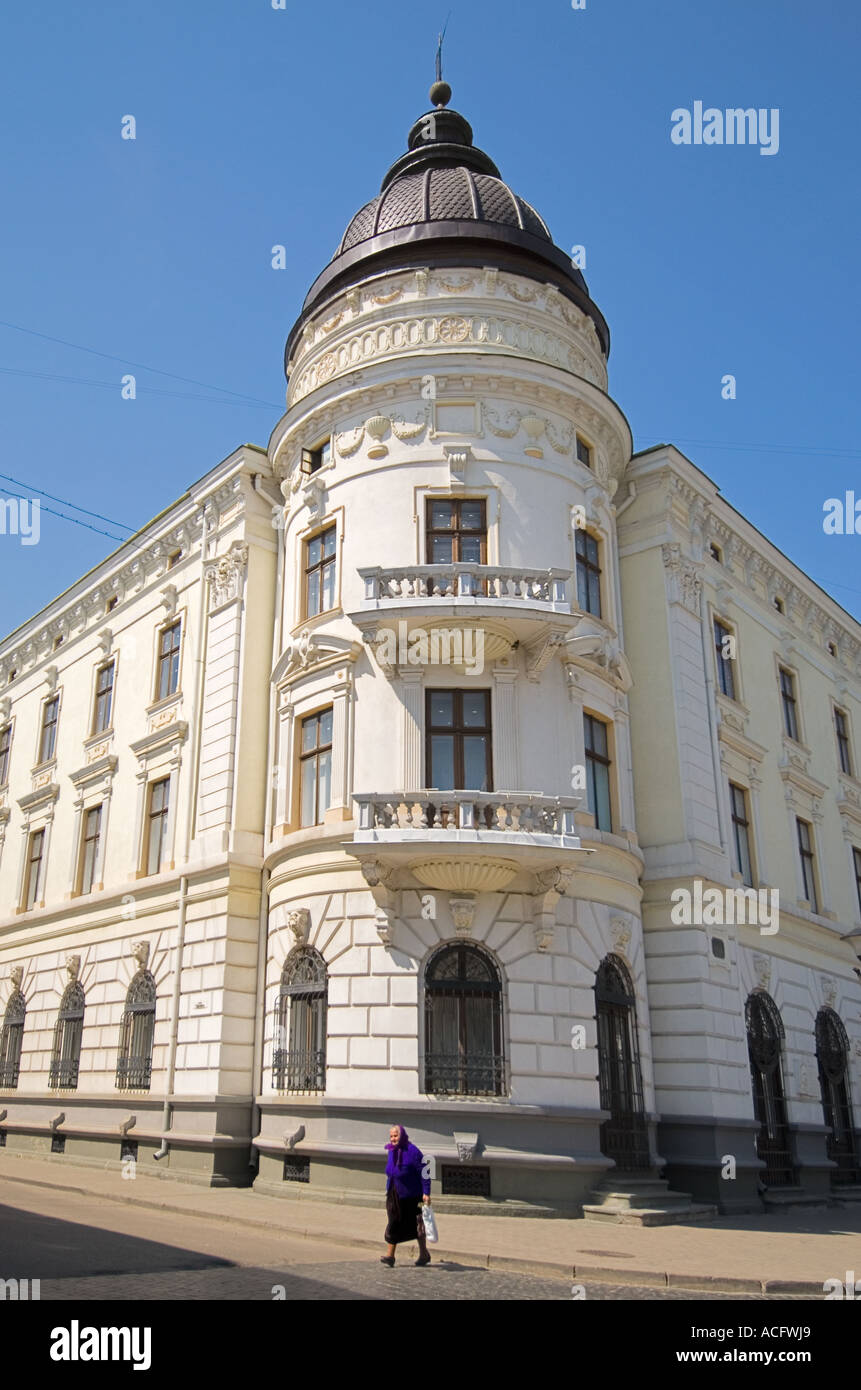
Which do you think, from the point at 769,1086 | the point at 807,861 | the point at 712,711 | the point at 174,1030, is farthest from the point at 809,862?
the point at 174,1030

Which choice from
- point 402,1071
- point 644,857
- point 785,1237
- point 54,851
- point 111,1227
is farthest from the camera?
point 54,851

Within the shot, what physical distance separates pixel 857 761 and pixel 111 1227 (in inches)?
1036

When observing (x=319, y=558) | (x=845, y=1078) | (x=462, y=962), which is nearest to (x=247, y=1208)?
(x=462, y=962)

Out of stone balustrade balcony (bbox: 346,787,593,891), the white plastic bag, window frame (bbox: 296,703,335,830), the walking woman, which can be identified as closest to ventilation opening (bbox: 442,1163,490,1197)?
stone balustrade balcony (bbox: 346,787,593,891)

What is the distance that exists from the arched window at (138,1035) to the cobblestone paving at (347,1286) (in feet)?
42.8

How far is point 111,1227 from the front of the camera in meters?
15.0

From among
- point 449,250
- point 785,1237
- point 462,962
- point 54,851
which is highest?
point 449,250

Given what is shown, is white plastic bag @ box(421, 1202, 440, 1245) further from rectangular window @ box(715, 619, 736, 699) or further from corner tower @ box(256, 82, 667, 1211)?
rectangular window @ box(715, 619, 736, 699)

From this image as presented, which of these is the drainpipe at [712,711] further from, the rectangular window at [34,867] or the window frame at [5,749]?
the window frame at [5,749]

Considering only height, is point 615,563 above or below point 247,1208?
above

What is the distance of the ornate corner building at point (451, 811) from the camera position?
1866 centimetres

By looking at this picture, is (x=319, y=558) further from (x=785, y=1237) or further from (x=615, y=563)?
(x=785, y=1237)

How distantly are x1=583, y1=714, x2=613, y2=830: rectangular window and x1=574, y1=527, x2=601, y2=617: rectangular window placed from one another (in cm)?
244

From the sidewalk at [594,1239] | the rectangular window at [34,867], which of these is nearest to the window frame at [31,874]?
the rectangular window at [34,867]
